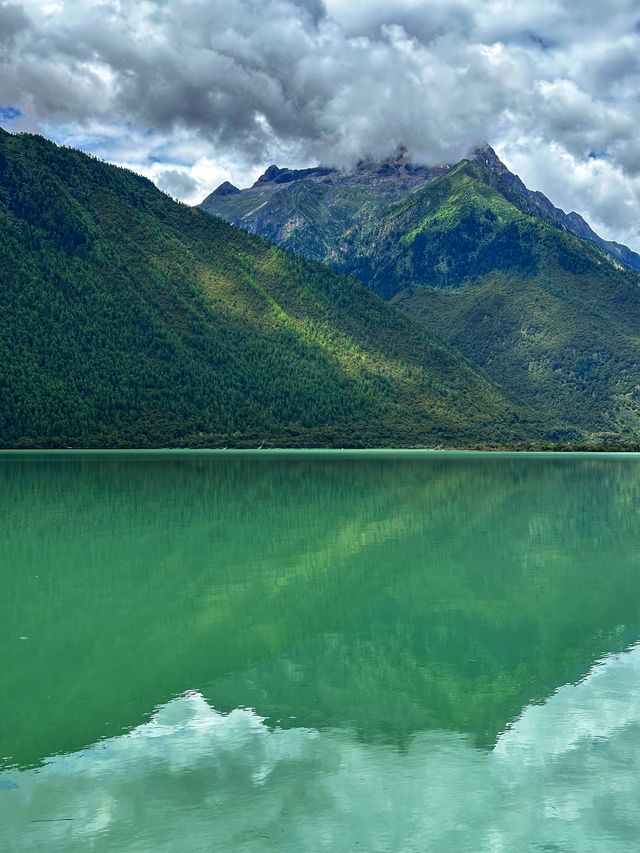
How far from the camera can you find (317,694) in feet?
54.0

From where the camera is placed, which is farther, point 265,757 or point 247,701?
point 247,701

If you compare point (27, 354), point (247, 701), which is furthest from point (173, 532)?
point (27, 354)

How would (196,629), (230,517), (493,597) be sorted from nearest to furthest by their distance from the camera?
(196,629) < (493,597) < (230,517)

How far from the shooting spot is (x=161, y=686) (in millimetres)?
16719

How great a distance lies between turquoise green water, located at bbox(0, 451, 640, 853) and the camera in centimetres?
1123

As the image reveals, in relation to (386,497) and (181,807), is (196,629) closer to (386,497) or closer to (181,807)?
(181,807)

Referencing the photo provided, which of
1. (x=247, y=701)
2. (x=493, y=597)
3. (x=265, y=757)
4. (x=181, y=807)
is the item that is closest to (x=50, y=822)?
(x=181, y=807)

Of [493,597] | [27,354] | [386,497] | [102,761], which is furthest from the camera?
Result: [27,354]

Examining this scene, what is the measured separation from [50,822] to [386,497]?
4965 centimetres

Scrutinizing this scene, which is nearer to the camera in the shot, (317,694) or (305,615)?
(317,694)

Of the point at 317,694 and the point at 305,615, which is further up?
the point at 317,694

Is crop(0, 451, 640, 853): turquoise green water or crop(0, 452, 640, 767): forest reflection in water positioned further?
crop(0, 452, 640, 767): forest reflection in water

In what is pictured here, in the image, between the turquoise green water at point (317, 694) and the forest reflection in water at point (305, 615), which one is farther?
the forest reflection in water at point (305, 615)

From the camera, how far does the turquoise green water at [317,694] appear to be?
11.2 m
